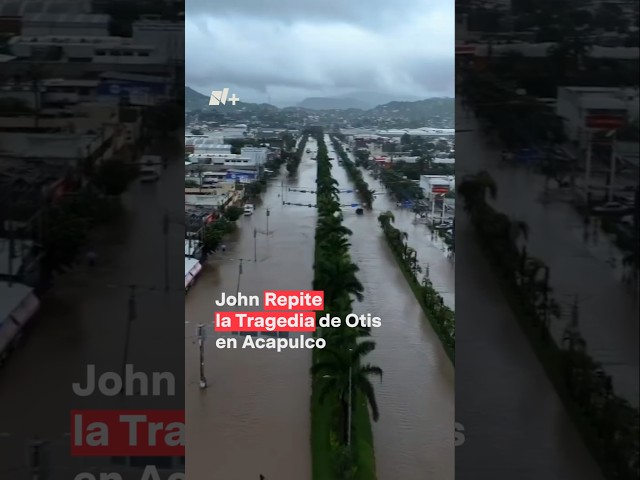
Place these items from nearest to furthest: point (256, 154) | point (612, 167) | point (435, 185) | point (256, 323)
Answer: point (612, 167)
point (256, 323)
point (435, 185)
point (256, 154)

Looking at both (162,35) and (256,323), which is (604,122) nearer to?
(256,323)

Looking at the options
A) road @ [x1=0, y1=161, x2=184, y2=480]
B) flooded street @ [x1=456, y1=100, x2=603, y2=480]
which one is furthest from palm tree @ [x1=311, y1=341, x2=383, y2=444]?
road @ [x1=0, y1=161, x2=184, y2=480]

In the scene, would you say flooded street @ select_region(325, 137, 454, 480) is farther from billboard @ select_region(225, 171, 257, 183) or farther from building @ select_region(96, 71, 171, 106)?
building @ select_region(96, 71, 171, 106)

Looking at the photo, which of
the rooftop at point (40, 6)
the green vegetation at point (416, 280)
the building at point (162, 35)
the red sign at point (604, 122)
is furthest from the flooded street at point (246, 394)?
the red sign at point (604, 122)

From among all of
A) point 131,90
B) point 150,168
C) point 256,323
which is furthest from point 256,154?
point 256,323

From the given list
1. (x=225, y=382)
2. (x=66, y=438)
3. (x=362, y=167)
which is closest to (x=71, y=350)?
(x=66, y=438)

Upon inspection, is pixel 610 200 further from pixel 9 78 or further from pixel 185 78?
pixel 9 78
